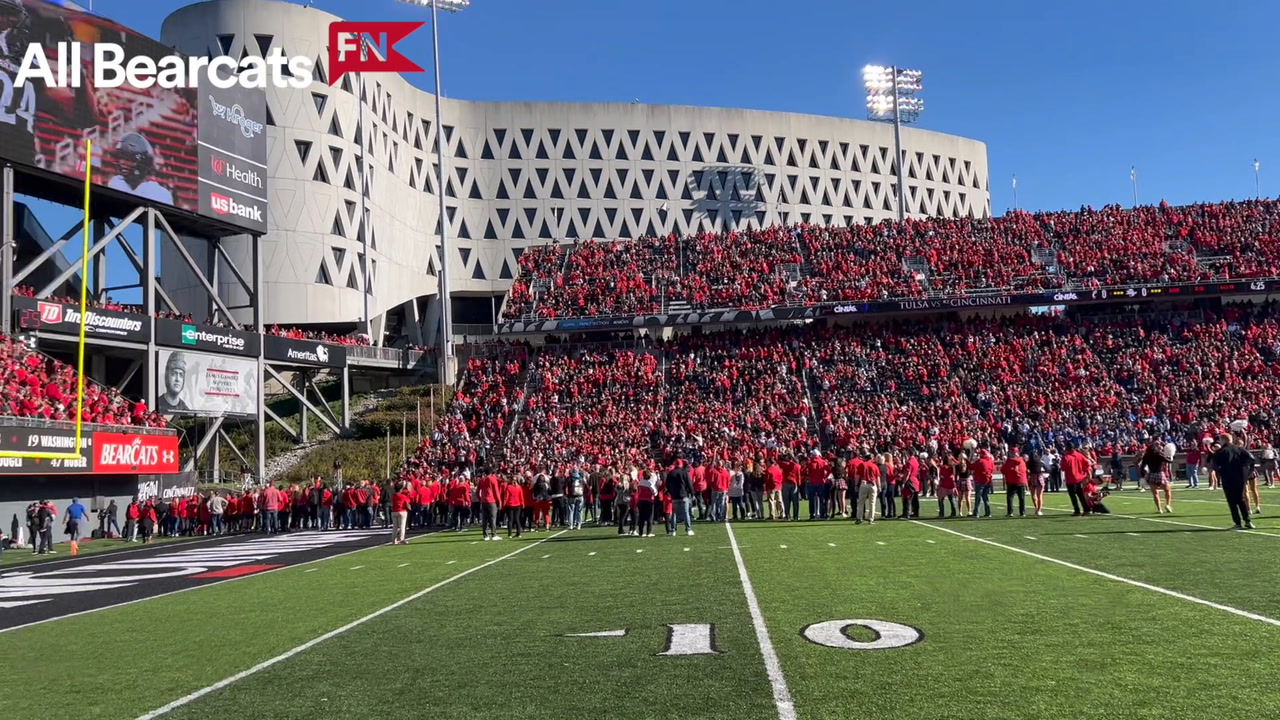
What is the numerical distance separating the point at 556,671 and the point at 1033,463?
18303mm

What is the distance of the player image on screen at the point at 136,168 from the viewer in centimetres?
3762

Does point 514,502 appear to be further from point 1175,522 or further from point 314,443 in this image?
point 314,443

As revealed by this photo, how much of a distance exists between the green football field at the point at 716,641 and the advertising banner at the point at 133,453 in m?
17.2

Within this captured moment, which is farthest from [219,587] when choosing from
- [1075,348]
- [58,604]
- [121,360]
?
[1075,348]

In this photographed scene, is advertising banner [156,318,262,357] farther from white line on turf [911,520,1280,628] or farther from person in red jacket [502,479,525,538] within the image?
white line on turf [911,520,1280,628]

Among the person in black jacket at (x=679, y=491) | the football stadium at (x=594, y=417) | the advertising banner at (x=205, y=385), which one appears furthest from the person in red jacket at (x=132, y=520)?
the person in black jacket at (x=679, y=491)

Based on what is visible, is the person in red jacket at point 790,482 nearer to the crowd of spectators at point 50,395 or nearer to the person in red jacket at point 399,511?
the person in red jacket at point 399,511

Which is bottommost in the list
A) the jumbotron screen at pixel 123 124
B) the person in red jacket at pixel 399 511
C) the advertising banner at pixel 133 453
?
the person in red jacket at pixel 399 511

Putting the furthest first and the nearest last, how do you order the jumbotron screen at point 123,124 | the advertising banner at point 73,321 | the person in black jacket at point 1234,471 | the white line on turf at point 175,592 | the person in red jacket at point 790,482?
1. the advertising banner at point 73,321
2. the jumbotron screen at point 123,124
3. the person in red jacket at point 790,482
4. the person in black jacket at point 1234,471
5. the white line on turf at point 175,592

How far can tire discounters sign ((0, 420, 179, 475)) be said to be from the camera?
26.1 metres

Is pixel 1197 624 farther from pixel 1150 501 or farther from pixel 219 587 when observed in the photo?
pixel 1150 501

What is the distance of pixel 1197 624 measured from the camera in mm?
8477

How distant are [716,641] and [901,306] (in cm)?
4194

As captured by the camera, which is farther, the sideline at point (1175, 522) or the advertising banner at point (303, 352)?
the advertising banner at point (303, 352)
